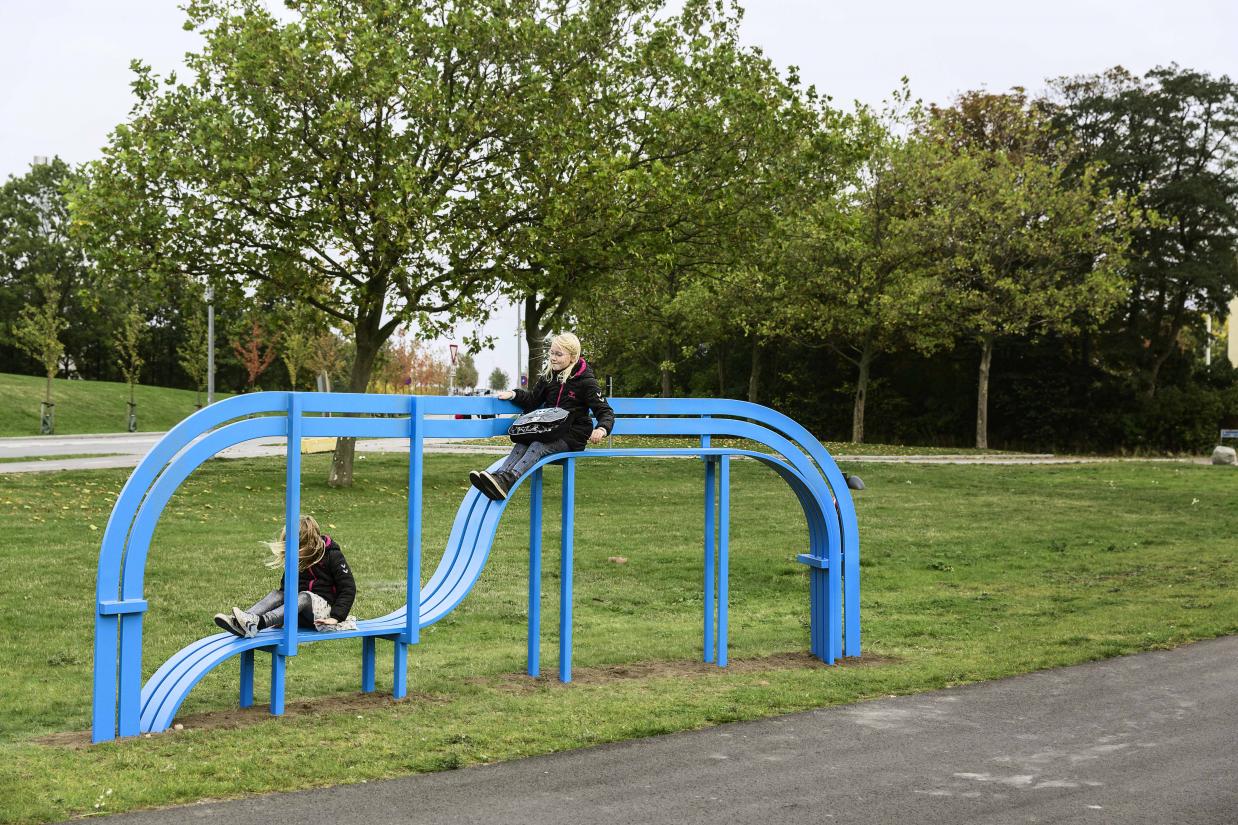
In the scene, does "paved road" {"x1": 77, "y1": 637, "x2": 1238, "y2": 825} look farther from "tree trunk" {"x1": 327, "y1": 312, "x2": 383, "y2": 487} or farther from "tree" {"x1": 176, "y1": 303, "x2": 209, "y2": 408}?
"tree" {"x1": 176, "y1": 303, "x2": 209, "y2": 408}

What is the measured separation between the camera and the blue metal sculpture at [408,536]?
19.6 ft

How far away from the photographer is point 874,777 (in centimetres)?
559

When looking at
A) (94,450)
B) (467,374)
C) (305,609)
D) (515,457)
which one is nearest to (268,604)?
(305,609)

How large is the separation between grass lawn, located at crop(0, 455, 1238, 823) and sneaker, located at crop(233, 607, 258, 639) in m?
0.48

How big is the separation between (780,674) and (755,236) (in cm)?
1499

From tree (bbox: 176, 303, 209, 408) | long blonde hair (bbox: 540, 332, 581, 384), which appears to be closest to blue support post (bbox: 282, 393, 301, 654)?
long blonde hair (bbox: 540, 332, 581, 384)

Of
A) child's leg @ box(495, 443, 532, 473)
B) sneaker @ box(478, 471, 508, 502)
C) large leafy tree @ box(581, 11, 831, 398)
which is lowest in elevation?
sneaker @ box(478, 471, 508, 502)

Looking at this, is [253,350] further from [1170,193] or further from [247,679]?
[247,679]

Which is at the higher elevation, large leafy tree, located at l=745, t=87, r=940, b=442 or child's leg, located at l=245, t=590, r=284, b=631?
large leafy tree, located at l=745, t=87, r=940, b=442

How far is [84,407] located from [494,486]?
150 ft

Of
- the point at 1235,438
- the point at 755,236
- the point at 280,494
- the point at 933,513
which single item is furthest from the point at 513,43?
the point at 1235,438

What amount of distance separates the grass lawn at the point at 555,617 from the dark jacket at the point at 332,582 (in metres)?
0.59

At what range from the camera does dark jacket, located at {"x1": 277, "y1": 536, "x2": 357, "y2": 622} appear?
6844 mm

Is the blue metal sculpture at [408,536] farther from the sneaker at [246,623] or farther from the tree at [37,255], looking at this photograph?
the tree at [37,255]
